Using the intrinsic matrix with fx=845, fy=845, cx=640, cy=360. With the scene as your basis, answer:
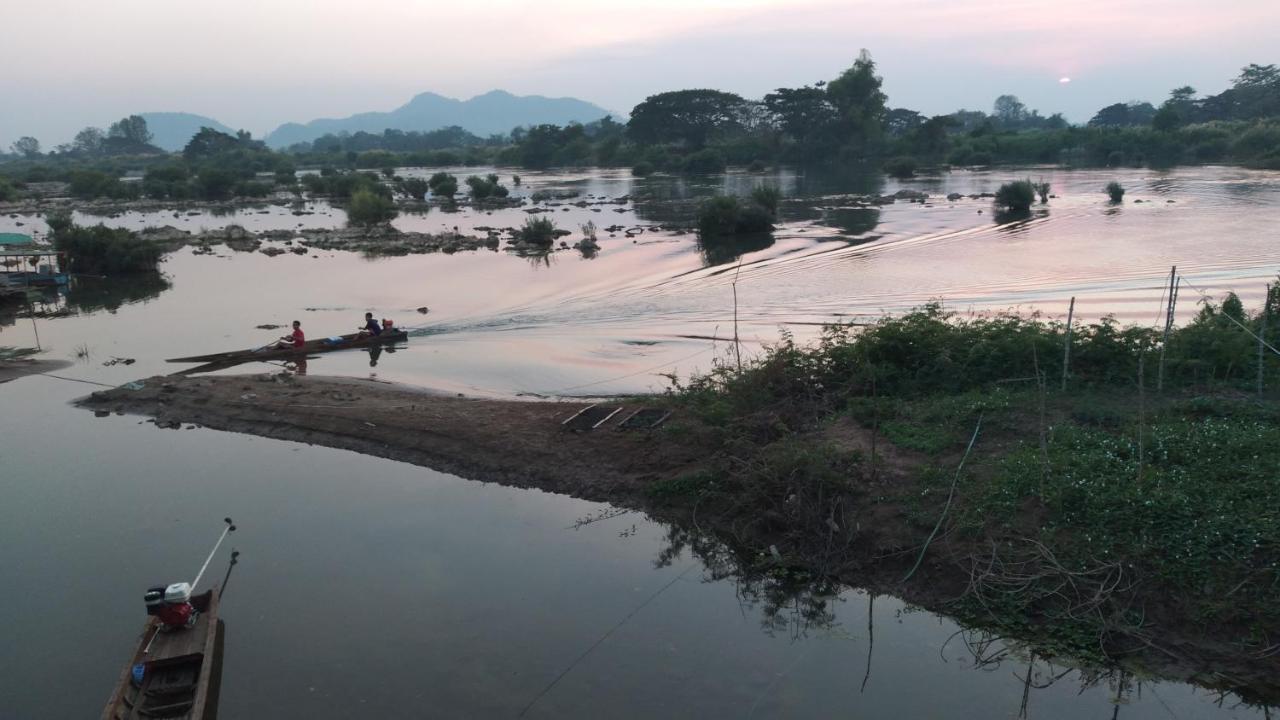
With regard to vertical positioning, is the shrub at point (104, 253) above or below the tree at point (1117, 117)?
below

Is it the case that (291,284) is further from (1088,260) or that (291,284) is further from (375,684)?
(1088,260)

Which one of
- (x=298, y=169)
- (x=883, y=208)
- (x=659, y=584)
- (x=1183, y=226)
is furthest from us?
(x=298, y=169)

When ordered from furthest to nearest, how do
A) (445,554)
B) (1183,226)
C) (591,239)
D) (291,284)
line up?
(591,239) < (1183,226) < (291,284) < (445,554)

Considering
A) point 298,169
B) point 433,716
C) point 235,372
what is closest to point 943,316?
point 433,716

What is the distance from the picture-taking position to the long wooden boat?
19797 millimetres

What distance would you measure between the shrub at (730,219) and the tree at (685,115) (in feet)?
198

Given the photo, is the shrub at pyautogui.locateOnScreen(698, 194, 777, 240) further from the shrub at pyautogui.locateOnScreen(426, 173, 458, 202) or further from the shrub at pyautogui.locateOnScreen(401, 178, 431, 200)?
the shrub at pyautogui.locateOnScreen(401, 178, 431, 200)

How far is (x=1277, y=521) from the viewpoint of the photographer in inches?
323

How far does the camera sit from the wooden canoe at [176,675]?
7.48m

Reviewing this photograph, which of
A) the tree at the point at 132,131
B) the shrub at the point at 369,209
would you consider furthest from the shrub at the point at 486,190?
the tree at the point at 132,131

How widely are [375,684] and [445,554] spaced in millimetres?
2651

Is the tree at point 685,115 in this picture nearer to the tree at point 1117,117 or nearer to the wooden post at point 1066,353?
the tree at point 1117,117

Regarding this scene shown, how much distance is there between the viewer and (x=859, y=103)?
303ft

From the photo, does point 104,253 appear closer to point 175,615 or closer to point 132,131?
point 175,615
